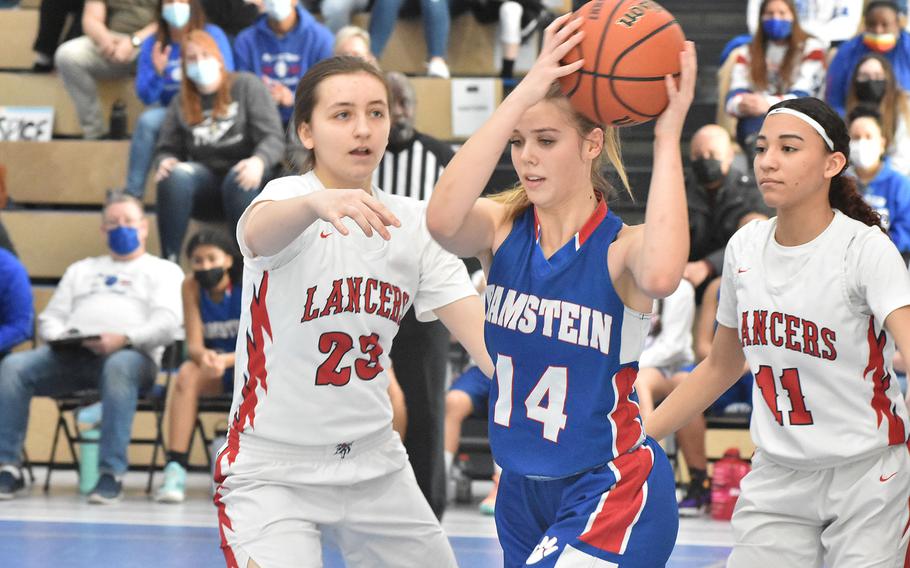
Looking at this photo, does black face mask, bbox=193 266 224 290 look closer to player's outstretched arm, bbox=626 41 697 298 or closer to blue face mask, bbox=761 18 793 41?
blue face mask, bbox=761 18 793 41

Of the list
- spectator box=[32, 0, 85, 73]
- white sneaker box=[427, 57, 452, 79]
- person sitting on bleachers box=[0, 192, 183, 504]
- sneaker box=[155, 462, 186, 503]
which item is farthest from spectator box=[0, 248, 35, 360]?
white sneaker box=[427, 57, 452, 79]

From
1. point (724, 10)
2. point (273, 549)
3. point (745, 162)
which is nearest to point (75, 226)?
point (745, 162)

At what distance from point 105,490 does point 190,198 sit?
203 cm

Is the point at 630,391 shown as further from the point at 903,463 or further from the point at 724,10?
the point at 724,10

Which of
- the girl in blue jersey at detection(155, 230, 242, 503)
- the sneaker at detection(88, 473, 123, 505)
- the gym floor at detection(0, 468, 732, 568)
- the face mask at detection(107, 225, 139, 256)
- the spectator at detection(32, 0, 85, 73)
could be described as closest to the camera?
the gym floor at detection(0, 468, 732, 568)

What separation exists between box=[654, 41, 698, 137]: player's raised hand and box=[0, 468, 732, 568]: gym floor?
3.15m

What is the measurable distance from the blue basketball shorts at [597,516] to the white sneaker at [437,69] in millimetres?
6688

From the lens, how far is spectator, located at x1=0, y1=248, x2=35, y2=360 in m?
7.29

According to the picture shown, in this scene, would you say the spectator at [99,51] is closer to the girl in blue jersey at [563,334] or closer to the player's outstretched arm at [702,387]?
the player's outstretched arm at [702,387]

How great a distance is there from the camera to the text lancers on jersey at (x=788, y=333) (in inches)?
137

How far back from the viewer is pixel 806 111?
3605 millimetres

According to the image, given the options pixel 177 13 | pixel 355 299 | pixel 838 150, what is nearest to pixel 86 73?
pixel 177 13

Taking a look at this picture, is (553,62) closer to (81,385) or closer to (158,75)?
(81,385)

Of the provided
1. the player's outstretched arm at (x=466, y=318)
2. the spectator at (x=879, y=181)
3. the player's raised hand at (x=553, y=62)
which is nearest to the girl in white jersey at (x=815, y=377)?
the player's outstretched arm at (x=466, y=318)
